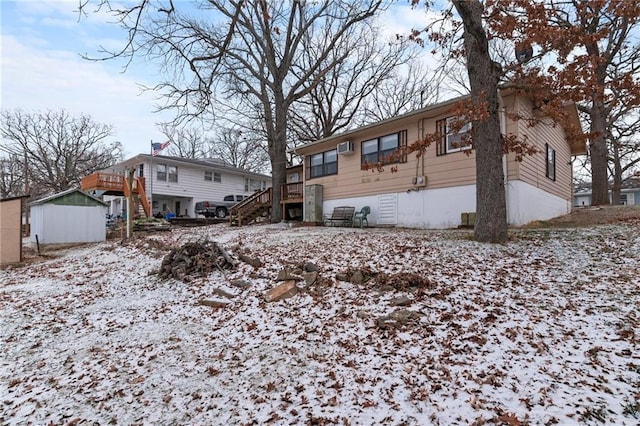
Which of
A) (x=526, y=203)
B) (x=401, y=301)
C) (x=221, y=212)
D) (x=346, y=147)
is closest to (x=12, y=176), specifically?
(x=221, y=212)

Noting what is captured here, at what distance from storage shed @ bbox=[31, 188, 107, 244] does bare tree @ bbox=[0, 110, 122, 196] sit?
17.9 meters

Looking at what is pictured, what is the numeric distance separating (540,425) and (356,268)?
3214mm

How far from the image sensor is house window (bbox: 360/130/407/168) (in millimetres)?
11164

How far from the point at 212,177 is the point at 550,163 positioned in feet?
71.7

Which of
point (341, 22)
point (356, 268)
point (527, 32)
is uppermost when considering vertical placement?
point (341, 22)

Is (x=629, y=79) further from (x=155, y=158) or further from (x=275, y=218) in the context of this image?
(x=155, y=158)

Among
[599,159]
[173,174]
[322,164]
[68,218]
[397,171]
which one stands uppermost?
[173,174]

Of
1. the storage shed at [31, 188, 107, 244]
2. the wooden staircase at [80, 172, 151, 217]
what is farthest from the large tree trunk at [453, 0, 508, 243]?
the wooden staircase at [80, 172, 151, 217]

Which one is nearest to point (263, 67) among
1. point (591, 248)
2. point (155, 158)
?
point (155, 158)

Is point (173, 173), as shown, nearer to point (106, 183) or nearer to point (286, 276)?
point (106, 183)

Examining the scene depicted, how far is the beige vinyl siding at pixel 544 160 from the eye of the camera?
29.5 feet

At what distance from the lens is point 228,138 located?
1298 inches

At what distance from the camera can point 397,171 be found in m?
10.9

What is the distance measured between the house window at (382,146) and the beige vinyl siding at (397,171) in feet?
0.49
